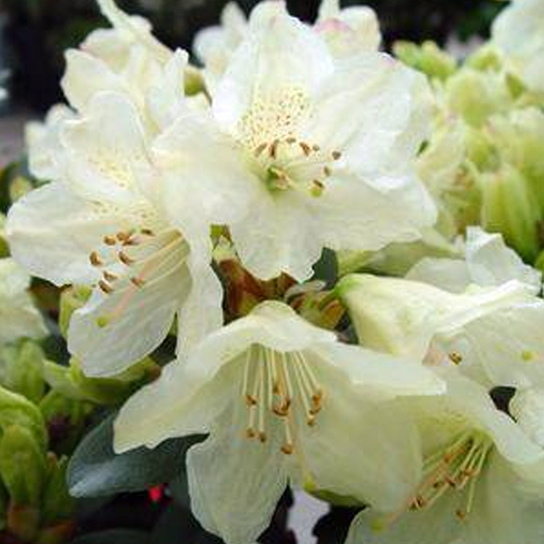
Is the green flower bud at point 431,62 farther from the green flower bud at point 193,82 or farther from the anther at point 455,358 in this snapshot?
the anther at point 455,358

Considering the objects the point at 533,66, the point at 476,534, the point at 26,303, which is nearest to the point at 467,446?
the point at 476,534

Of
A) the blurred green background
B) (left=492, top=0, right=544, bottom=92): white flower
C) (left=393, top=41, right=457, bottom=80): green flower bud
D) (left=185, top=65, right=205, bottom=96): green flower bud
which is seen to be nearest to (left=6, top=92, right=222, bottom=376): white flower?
(left=185, top=65, right=205, bottom=96): green flower bud

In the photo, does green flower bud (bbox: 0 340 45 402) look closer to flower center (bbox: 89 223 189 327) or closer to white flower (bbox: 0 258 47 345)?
white flower (bbox: 0 258 47 345)

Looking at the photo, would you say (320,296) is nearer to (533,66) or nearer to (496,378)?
(496,378)

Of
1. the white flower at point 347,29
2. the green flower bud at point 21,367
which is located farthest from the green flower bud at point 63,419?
the white flower at point 347,29

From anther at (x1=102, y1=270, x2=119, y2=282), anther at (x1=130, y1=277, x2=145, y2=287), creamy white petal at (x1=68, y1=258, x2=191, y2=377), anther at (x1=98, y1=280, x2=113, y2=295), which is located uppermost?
anther at (x1=130, y1=277, x2=145, y2=287)

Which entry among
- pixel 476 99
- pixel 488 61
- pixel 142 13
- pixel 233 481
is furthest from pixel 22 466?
pixel 142 13
